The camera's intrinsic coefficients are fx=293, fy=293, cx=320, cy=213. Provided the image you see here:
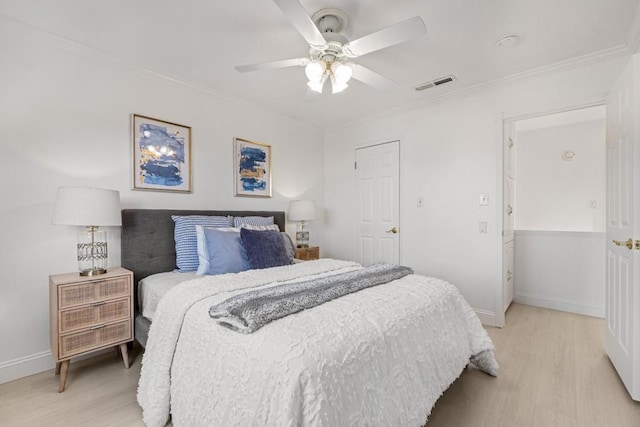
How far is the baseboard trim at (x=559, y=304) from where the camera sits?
330cm

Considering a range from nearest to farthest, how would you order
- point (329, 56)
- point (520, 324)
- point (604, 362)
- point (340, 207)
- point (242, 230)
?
point (329, 56), point (604, 362), point (242, 230), point (520, 324), point (340, 207)

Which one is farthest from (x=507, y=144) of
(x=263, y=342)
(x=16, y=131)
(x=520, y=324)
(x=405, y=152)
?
(x=16, y=131)

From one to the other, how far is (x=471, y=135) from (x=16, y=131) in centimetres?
397

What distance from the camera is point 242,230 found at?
102 inches

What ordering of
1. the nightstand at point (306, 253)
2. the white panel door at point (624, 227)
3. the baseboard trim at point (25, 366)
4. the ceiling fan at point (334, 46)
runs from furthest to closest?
the nightstand at point (306, 253) → the baseboard trim at point (25, 366) → the white panel door at point (624, 227) → the ceiling fan at point (334, 46)

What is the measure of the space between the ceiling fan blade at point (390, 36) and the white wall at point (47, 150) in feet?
6.47

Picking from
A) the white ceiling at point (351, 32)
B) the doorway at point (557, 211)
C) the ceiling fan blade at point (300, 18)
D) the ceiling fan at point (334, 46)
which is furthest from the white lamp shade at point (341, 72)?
the doorway at point (557, 211)

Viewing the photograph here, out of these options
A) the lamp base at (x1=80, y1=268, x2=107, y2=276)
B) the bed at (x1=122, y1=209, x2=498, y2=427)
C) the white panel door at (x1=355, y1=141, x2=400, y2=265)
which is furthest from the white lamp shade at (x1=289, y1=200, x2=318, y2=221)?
the lamp base at (x1=80, y1=268, x2=107, y2=276)

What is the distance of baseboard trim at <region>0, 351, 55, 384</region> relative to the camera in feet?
6.68

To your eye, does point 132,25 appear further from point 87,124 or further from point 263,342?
point 263,342

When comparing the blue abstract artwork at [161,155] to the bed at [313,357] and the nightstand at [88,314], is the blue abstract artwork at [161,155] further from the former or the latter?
the bed at [313,357]

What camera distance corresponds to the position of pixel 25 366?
6.93 feet

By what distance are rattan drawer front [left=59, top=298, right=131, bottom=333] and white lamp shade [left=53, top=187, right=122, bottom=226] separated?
58 cm

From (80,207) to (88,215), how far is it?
7 centimetres
